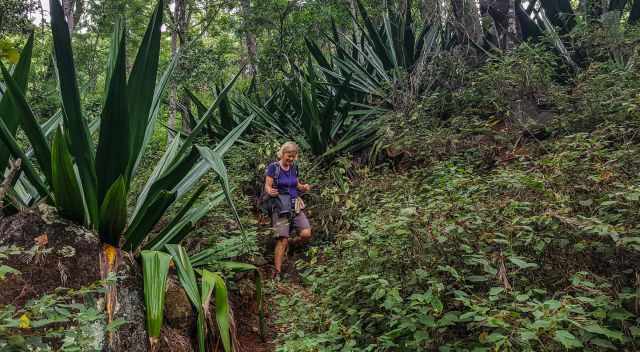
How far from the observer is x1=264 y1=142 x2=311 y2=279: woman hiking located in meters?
3.90

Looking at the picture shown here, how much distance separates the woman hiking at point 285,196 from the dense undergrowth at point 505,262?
413 millimetres

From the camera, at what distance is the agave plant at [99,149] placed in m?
1.92

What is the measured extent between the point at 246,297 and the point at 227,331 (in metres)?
0.97

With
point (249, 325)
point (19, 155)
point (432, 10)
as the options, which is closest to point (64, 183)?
point (19, 155)

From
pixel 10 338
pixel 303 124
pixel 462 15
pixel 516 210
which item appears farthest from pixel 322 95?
pixel 10 338

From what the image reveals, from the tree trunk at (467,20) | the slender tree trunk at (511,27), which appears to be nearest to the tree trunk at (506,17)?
the slender tree trunk at (511,27)

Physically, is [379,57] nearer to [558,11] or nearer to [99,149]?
[558,11]

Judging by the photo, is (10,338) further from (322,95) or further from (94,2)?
(94,2)

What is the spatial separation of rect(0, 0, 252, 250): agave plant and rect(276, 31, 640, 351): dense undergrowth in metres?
0.92

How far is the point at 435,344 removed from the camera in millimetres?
1880

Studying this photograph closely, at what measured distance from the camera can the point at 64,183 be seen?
1.92m

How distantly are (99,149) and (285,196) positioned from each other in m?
2.04

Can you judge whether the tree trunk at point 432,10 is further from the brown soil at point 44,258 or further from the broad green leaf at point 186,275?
the brown soil at point 44,258

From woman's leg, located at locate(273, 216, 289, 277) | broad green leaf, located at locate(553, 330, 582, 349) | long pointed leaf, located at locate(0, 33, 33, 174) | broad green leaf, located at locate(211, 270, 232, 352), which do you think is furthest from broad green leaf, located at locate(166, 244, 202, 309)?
woman's leg, located at locate(273, 216, 289, 277)
